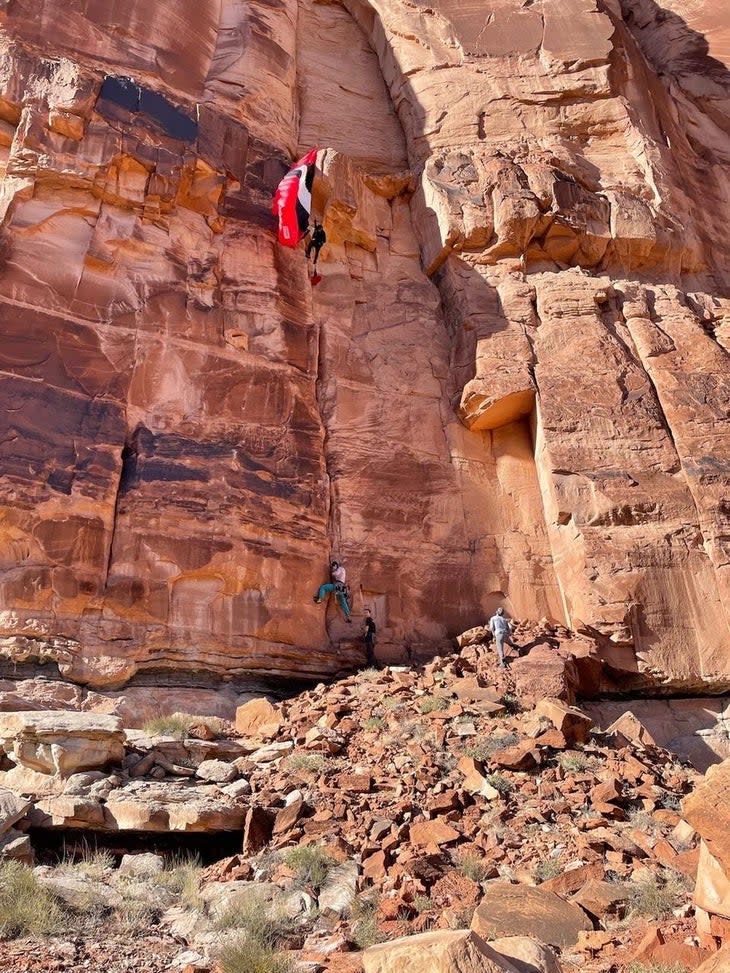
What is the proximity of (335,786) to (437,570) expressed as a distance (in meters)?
6.68

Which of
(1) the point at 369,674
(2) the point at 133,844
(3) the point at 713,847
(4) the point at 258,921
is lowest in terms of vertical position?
(4) the point at 258,921

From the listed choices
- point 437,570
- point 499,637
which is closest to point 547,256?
point 437,570

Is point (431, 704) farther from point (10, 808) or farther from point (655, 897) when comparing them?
point (10, 808)

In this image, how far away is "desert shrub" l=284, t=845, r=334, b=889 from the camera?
7038mm

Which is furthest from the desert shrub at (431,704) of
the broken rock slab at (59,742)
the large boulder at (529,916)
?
the large boulder at (529,916)

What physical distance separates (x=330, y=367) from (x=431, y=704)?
793 centimetres

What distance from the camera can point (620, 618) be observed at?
13.9 meters

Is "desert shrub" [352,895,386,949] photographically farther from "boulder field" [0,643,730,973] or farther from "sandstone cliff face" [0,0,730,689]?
"sandstone cliff face" [0,0,730,689]

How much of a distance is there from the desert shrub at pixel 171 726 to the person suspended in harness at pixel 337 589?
11.3 feet

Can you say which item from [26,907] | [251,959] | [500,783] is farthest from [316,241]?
[251,959]

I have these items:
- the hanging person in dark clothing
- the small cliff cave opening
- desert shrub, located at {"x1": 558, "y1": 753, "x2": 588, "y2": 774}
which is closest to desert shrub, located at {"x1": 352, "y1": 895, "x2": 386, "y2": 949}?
the small cliff cave opening

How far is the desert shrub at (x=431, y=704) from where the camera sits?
11.1m

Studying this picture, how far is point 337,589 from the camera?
46.4ft

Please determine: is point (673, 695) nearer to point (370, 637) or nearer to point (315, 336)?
point (370, 637)
